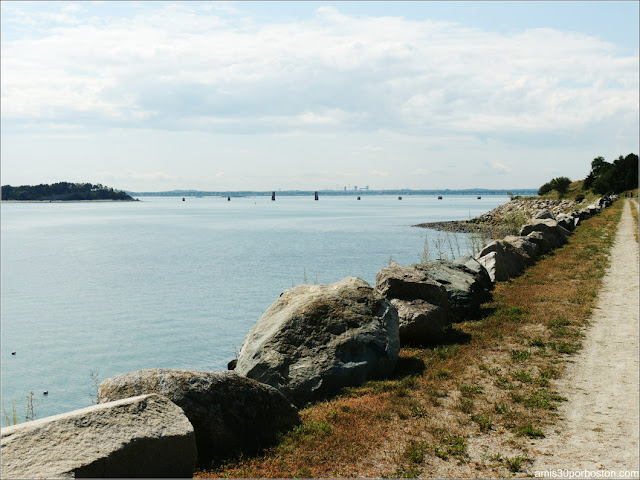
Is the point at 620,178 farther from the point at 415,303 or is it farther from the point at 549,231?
the point at 415,303

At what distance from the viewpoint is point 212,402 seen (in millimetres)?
7727

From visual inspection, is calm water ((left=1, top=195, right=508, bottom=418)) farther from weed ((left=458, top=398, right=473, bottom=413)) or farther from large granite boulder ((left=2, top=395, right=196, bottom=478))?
large granite boulder ((left=2, top=395, right=196, bottom=478))

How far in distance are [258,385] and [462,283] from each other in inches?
382

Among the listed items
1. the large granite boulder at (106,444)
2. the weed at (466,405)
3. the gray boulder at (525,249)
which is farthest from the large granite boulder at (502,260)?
the large granite boulder at (106,444)

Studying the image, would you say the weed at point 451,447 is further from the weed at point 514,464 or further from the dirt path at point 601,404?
the dirt path at point 601,404

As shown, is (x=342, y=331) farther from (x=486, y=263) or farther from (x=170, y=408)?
(x=486, y=263)

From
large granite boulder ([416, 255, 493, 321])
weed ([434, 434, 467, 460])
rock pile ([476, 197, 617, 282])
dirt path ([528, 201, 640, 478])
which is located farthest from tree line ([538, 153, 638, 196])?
weed ([434, 434, 467, 460])

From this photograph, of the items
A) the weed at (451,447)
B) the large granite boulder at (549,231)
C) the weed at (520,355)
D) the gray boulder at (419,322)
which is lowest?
the weed at (451,447)

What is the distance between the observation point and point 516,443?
8039mm

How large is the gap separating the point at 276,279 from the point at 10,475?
1251 inches

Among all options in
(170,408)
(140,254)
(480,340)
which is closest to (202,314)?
(480,340)

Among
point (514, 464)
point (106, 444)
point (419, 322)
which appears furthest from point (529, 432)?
point (106, 444)

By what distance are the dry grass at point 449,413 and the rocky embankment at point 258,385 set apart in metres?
0.44

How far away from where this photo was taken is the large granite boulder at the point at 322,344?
10492mm
